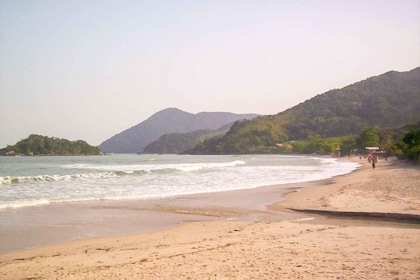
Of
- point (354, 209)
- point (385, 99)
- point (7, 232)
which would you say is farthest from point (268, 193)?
point (385, 99)

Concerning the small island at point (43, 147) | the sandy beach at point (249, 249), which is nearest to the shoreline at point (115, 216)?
the sandy beach at point (249, 249)

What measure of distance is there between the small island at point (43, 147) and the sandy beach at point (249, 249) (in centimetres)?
15028

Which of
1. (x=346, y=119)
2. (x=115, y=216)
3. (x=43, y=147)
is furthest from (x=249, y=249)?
(x=346, y=119)

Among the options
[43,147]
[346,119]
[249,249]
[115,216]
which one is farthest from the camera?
[346,119]

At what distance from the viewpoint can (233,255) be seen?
22.6 ft

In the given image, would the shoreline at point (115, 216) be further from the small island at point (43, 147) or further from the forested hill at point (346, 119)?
the forested hill at point (346, 119)

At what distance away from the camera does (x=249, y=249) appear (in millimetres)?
7367

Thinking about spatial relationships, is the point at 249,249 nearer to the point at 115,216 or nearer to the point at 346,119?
the point at 115,216

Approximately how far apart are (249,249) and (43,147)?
157510mm

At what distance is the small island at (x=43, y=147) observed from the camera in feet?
477

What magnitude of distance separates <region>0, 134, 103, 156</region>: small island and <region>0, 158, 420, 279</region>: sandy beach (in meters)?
150

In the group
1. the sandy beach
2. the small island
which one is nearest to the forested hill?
the small island

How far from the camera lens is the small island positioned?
146 metres

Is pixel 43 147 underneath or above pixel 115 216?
above
